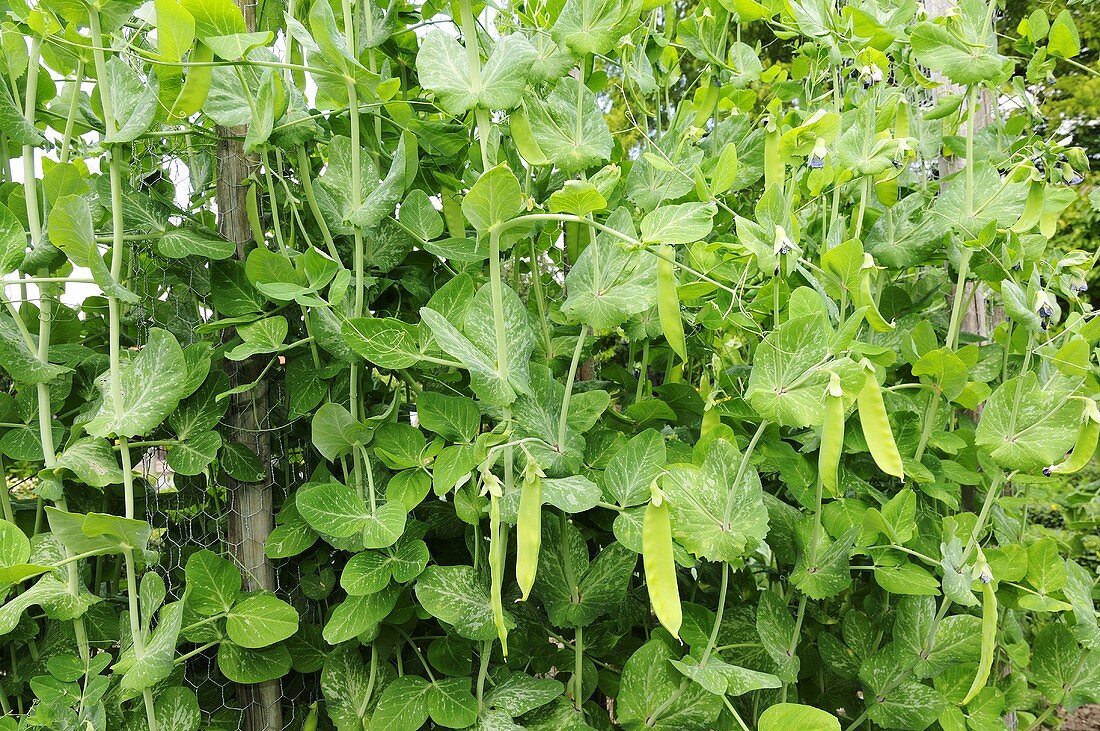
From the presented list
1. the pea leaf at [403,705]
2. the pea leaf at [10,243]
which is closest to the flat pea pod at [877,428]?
the pea leaf at [403,705]

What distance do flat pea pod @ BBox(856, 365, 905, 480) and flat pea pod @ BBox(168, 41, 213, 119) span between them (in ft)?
2.31

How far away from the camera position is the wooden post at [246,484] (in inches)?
38.9

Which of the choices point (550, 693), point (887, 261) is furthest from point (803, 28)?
point (550, 693)

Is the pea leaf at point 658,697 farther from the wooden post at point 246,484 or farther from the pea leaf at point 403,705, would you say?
the wooden post at point 246,484

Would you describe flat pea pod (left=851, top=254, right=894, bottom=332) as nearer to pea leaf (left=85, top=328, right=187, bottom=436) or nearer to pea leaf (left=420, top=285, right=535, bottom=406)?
pea leaf (left=420, top=285, right=535, bottom=406)

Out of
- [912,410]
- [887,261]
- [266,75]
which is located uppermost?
[266,75]

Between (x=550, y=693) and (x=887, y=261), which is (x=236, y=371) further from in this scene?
(x=887, y=261)

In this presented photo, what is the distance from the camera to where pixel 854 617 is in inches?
39.7

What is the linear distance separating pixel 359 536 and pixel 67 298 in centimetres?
63

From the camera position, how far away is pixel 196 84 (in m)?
0.76

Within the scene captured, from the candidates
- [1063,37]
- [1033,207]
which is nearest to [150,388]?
[1033,207]

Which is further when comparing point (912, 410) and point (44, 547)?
point (912, 410)

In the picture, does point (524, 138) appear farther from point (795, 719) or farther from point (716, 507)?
point (795, 719)

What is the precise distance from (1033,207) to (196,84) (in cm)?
98
